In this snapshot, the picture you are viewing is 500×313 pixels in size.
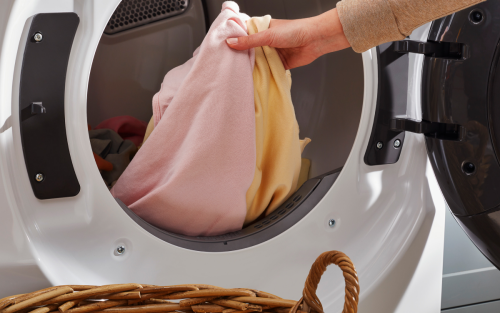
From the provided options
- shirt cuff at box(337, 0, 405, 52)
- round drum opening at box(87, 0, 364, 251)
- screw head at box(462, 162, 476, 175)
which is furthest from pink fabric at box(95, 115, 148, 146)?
screw head at box(462, 162, 476, 175)

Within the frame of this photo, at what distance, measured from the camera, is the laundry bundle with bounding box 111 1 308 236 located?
571 mm

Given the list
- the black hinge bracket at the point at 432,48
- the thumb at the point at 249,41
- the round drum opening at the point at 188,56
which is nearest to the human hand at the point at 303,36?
the thumb at the point at 249,41

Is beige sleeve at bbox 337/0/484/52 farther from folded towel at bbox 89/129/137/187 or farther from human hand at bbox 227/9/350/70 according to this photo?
folded towel at bbox 89/129/137/187

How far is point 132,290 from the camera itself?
1.45 ft

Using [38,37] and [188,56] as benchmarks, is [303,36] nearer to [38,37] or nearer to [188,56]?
[38,37]

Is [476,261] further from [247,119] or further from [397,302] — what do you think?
[247,119]

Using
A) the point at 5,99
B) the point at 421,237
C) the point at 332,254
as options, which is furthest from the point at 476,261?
Result: the point at 5,99

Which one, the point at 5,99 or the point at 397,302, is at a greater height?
the point at 5,99

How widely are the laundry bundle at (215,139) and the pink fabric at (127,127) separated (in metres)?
0.22

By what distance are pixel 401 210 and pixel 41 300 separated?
21.7 inches

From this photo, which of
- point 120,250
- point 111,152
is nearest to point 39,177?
point 120,250

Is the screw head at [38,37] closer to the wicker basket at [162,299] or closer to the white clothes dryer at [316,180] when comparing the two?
the white clothes dryer at [316,180]

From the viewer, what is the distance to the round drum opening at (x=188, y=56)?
0.79 meters

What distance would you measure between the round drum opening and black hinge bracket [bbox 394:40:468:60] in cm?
16
